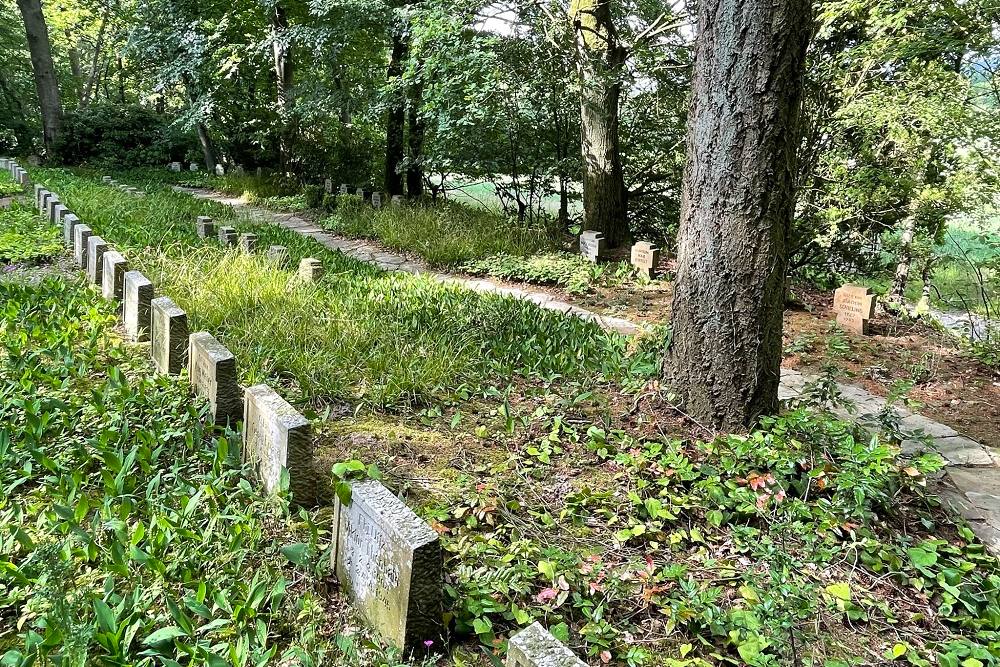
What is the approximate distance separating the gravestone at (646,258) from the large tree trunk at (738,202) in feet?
12.7

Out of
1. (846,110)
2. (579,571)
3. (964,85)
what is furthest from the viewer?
(846,110)

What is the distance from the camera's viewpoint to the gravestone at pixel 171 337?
3510 mm

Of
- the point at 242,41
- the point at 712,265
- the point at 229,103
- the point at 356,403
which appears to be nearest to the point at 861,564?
the point at 712,265

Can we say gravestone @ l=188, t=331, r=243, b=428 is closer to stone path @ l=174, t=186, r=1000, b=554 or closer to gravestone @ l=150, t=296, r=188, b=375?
gravestone @ l=150, t=296, r=188, b=375

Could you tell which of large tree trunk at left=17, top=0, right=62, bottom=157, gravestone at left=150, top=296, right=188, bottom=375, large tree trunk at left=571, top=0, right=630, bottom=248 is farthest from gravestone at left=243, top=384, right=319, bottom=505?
large tree trunk at left=17, top=0, right=62, bottom=157

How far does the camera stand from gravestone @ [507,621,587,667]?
1499 millimetres

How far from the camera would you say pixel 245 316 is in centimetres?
436

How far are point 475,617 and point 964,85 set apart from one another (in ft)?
19.3

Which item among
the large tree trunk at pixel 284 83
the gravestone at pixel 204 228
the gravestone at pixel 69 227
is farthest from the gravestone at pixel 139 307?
the large tree trunk at pixel 284 83

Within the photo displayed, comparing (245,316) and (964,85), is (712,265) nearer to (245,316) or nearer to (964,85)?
(245,316)

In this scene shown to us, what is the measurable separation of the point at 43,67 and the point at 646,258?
18.0 meters

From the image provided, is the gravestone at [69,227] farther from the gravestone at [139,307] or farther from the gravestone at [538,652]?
the gravestone at [538,652]

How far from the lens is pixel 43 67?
1738 cm

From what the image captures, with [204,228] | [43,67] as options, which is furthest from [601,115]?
[43,67]
